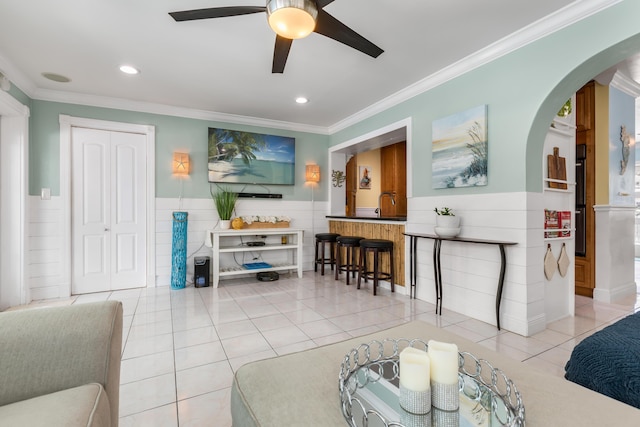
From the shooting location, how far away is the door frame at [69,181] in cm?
379

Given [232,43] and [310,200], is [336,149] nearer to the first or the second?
[310,200]

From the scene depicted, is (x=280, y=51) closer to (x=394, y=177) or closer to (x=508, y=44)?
(x=508, y=44)

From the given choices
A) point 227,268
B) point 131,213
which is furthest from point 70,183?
point 227,268

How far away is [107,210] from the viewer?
4.06 metres

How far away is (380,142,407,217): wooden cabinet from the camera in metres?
6.18

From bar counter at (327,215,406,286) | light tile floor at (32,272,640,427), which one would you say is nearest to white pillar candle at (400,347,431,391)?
light tile floor at (32,272,640,427)

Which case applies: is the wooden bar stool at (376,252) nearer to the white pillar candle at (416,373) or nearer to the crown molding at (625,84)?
the white pillar candle at (416,373)

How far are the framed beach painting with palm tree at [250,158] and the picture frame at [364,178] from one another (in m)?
2.06

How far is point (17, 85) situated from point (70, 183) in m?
1.19

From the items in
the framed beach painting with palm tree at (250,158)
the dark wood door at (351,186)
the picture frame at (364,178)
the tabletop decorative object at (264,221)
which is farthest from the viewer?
the picture frame at (364,178)

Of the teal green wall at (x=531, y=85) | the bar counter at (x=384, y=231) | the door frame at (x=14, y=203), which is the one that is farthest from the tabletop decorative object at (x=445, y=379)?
the door frame at (x=14, y=203)

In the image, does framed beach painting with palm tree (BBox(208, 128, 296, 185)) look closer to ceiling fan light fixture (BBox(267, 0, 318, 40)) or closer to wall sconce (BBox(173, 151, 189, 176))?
wall sconce (BBox(173, 151, 189, 176))

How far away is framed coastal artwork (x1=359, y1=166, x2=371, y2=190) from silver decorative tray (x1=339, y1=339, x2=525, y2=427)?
224 inches

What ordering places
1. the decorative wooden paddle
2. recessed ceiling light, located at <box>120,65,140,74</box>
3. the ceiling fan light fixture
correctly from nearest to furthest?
the ceiling fan light fixture
the decorative wooden paddle
recessed ceiling light, located at <box>120,65,140,74</box>
